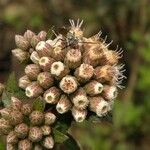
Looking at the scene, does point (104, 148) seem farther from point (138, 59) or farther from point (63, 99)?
point (63, 99)

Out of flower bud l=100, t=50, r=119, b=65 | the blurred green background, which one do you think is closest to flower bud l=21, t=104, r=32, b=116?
flower bud l=100, t=50, r=119, b=65

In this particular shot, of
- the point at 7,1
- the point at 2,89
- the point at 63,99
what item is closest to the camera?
the point at 63,99

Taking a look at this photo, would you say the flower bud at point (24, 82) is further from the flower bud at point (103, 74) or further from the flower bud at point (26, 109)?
the flower bud at point (103, 74)

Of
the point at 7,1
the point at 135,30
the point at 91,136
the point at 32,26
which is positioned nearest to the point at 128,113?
the point at 91,136

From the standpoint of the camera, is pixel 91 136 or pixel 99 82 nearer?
pixel 99 82

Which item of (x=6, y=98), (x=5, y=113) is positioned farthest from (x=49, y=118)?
(x=6, y=98)

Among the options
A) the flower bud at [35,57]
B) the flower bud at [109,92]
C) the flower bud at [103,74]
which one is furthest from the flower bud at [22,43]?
the flower bud at [109,92]
